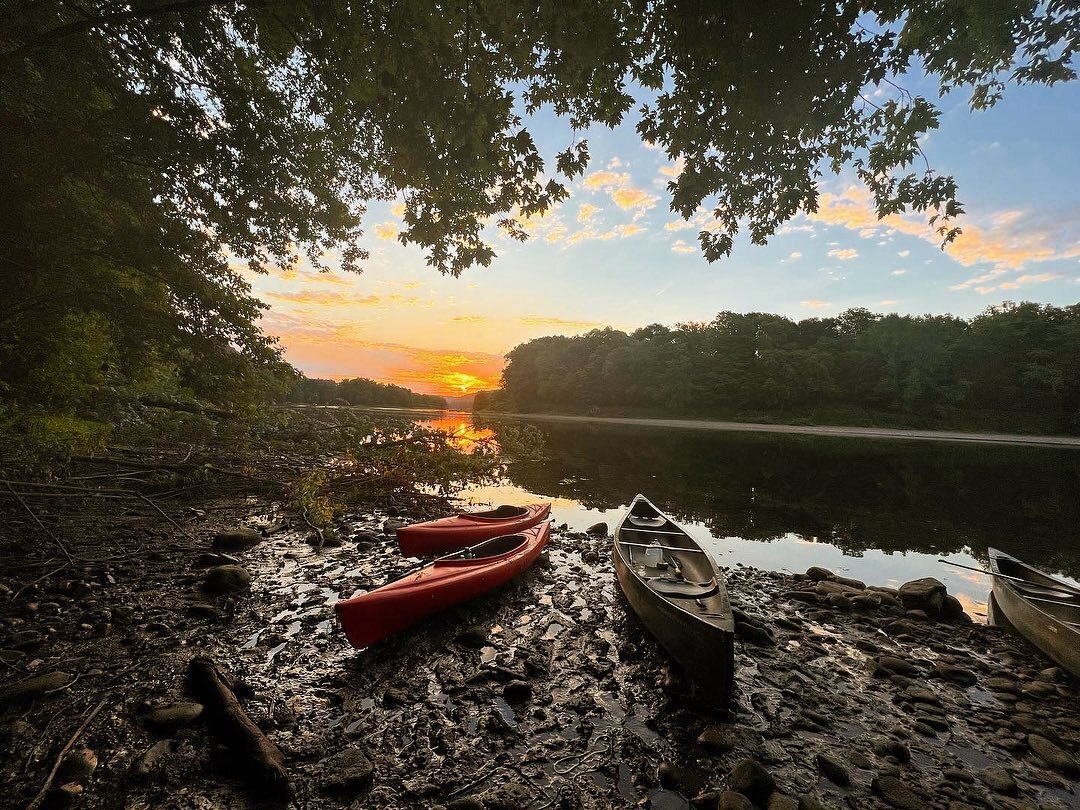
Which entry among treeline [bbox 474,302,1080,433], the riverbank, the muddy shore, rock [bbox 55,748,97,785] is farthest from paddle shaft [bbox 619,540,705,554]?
treeline [bbox 474,302,1080,433]

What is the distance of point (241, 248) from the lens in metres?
10.7

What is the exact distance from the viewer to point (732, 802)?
322 cm

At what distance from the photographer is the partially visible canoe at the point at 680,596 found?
4322 millimetres

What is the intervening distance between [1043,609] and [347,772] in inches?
396

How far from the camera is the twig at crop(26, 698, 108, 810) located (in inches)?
111

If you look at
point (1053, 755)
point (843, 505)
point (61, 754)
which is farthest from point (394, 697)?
point (843, 505)

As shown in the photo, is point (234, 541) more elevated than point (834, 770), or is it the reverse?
point (234, 541)

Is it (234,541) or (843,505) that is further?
(843,505)

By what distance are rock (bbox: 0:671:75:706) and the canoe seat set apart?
6.62 metres

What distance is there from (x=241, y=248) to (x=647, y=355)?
7159 cm

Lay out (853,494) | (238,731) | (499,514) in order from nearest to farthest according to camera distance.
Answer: (238,731) → (499,514) → (853,494)

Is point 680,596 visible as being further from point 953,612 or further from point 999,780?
point 953,612

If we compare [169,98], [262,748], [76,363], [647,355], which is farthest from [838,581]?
[647,355]

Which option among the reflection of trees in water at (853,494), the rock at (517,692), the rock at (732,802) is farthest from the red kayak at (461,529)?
the rock at (732,802)
